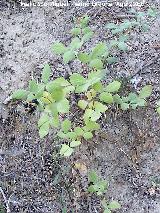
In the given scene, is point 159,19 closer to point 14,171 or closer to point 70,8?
point 70,8

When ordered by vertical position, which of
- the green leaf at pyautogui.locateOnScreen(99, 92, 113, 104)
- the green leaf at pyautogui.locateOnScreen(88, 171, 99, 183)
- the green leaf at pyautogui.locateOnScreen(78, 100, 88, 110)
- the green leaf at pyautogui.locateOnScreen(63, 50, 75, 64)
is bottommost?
the green leaf at pyautogui.locateOnScreen(88, 171, 99, 183)

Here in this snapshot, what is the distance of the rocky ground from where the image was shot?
8.11 feet

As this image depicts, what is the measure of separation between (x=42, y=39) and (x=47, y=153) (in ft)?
3.25

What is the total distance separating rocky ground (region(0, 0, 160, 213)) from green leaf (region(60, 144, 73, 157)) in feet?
0.58

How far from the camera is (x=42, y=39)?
10.4 feet

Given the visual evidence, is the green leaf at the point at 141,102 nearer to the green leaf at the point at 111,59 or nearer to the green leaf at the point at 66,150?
the green leaf at the point at 111,59

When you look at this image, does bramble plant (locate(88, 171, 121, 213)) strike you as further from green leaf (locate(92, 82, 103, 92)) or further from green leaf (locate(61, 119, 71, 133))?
green leaf (locate(92, 82, 103, 92))

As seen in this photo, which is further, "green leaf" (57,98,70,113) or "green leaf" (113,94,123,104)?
"green leaf" (113,94,123,104)

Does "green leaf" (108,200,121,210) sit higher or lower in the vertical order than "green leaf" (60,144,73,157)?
lower

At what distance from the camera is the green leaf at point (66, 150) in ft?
7.70

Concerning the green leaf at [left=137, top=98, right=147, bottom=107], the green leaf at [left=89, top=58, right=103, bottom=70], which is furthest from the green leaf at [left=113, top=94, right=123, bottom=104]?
the green leaf at [left=89, top=58, right=103, bottom=70]

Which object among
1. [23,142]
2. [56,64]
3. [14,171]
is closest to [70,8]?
[56,64]

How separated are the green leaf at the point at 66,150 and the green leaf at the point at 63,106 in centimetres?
29

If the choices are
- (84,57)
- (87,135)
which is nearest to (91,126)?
(87,135)
